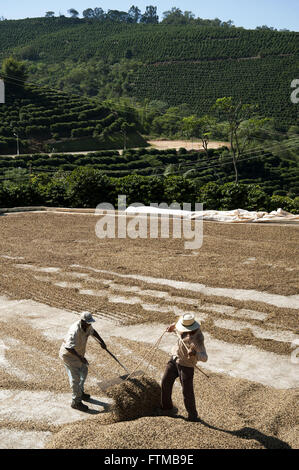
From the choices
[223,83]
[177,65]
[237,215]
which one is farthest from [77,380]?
[177,65]

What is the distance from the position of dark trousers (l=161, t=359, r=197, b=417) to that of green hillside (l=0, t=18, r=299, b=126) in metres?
82.8

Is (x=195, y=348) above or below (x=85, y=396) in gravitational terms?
above

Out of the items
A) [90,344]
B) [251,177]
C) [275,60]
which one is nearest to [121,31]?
[275,60]

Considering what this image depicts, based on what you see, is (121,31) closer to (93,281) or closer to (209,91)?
(209,91)

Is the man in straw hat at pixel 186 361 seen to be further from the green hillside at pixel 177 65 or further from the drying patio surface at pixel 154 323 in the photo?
the green hillside at pixel 177 65

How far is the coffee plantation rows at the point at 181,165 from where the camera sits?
54938 millimetres

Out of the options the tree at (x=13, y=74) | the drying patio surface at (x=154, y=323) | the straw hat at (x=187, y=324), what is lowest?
the drying patio surface at (x=154, y=323)

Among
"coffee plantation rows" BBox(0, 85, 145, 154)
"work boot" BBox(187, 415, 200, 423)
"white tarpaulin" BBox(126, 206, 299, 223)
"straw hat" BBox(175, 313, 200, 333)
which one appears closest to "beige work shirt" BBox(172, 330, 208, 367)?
"straw hat" BBox(175, 313, 200, 333)

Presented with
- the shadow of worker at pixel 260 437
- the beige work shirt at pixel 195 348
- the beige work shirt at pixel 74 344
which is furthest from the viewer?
the beige work shirt at pixel 74 344

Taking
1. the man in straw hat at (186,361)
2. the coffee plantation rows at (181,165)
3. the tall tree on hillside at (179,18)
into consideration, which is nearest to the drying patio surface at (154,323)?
the man in straw hat at (186,361)

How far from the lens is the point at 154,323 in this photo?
33.9ft

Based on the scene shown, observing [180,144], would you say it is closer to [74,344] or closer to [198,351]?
[74,344]

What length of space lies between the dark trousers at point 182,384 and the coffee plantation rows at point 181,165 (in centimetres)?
4652

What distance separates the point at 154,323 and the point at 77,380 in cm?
346
